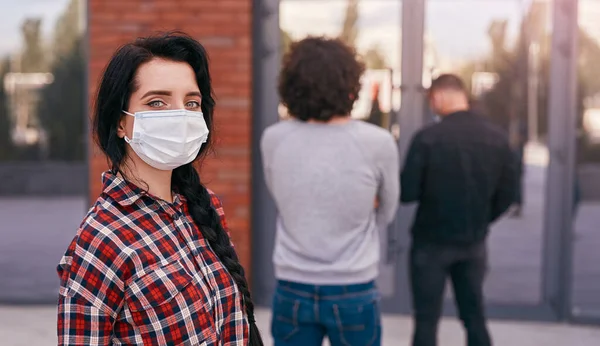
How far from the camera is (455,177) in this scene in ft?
12.4

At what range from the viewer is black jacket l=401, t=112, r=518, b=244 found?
3793 mm

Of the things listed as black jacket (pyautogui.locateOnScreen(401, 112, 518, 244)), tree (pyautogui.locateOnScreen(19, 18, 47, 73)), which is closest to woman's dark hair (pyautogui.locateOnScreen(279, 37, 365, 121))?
black jacket (pyautogui.locateOnScreen(401, 112, 518, 244))

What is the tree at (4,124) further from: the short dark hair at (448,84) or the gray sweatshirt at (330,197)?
the gray sweatshirt at (330,197)

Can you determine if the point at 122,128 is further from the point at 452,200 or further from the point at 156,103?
the point at 452,200

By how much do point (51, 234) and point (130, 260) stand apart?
8.71 metres

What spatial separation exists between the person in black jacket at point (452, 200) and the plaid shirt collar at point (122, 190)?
219 cm

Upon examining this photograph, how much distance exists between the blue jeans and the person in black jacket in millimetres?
956

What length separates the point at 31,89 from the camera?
13.8 m

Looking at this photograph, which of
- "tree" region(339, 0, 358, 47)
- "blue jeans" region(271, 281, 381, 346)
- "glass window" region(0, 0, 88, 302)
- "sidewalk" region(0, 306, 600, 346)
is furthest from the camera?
"glass window" region(0, 0, 88, 302)

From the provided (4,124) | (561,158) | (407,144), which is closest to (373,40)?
(407,144)

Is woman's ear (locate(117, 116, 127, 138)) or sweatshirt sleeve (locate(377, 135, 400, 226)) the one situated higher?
woman's ear (locate(117, 116, 127, 138))

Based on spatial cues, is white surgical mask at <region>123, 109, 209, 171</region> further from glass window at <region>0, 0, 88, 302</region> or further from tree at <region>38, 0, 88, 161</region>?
tree at <region>38, 0, 88, 161</region>

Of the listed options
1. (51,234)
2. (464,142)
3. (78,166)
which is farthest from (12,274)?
(78,166)

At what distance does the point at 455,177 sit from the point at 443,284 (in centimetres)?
52
